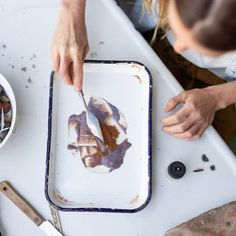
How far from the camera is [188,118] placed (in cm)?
84

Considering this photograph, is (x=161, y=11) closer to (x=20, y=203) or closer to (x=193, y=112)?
(x=193, y=112)

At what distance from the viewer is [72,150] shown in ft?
2.77

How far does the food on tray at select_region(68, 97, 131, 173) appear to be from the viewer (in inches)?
33.1

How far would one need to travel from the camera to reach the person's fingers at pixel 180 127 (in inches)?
32.5

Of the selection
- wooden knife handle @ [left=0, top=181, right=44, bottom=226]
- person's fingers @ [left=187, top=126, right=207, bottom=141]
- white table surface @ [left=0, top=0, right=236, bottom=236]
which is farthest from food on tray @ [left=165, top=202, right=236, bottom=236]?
wooden knife handle @ [left=0, top=181, right=44, bottom=226]

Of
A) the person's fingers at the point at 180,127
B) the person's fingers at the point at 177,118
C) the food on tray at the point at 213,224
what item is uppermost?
the person's fingers at the point at 177,118

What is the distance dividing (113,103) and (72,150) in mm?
118

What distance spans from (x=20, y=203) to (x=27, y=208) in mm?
16

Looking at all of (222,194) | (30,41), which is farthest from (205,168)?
(30,41)

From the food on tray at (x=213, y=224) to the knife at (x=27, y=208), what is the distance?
21 cm

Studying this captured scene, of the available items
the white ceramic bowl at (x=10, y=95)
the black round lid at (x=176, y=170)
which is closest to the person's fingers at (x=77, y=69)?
the white ceramic bowl at (x=10, y=95)

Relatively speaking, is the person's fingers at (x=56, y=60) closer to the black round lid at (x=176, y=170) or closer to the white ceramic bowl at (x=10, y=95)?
the white ceramic bowl at (x=10, y=95)

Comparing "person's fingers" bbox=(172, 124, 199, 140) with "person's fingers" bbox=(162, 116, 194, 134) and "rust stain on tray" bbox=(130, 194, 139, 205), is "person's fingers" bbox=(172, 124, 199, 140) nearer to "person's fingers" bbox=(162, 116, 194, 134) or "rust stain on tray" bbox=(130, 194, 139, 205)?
"person's fingers" bbox=(162, 116, 194, 134)

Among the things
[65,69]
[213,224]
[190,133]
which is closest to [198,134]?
[190,133]
